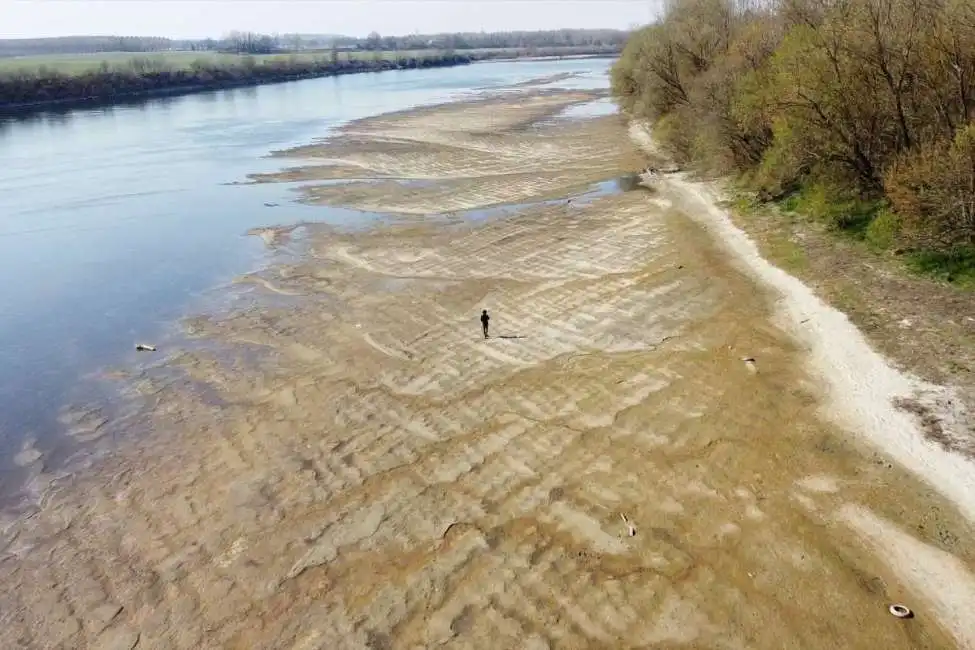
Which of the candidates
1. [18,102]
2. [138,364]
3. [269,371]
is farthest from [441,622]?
[18,102]

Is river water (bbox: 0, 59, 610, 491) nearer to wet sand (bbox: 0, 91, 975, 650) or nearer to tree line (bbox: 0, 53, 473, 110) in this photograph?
wet sand (bbox: 0, 91, 975, 650)

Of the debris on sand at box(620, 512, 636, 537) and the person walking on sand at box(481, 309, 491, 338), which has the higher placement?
the person walking on sand at box(481, 309, 491, 338)

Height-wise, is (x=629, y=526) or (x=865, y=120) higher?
(x=865, y=120)

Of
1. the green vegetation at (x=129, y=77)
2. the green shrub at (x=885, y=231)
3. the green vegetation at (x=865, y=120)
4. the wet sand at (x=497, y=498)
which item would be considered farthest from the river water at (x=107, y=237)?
the green shrub at (x=885, y=231)

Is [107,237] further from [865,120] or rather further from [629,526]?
[865,120]

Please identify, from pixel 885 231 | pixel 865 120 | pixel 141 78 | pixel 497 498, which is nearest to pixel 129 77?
pixel 141 78

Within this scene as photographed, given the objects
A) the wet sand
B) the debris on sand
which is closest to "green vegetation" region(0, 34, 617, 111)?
the wet sand

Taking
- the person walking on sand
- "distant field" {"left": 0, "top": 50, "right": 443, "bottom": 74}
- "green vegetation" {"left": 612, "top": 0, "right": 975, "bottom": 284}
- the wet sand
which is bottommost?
the wet sand

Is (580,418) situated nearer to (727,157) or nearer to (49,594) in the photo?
(49,594)

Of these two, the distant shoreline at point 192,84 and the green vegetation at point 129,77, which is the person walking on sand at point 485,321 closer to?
the distant shoreline at point 192,84
